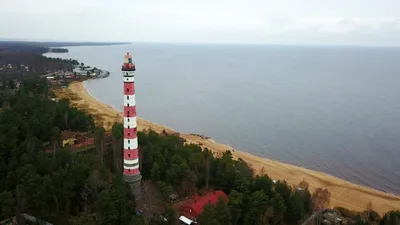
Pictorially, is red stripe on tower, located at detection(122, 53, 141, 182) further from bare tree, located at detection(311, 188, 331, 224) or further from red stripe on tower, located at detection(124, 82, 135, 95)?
bare tree, located at detection(311, 188, 331, 224)

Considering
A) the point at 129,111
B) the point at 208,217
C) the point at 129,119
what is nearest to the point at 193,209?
the point at 208,217

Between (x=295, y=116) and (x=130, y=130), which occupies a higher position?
(x=130, y=130)

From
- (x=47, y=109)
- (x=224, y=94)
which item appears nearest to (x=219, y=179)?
(x=47, y=109)

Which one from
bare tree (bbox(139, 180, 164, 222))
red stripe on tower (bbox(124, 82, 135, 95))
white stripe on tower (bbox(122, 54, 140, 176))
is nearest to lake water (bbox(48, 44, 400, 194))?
bare tree (bbox(139, 180, 164, 222))

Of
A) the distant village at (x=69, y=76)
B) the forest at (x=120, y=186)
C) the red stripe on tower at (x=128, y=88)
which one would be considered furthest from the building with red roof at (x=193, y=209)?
the distant village at (x=69, y=76)

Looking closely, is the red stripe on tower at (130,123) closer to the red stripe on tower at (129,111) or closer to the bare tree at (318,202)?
the red stripe on tower at (129,111)

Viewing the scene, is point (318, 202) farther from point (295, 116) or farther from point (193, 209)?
point (295, 116)
